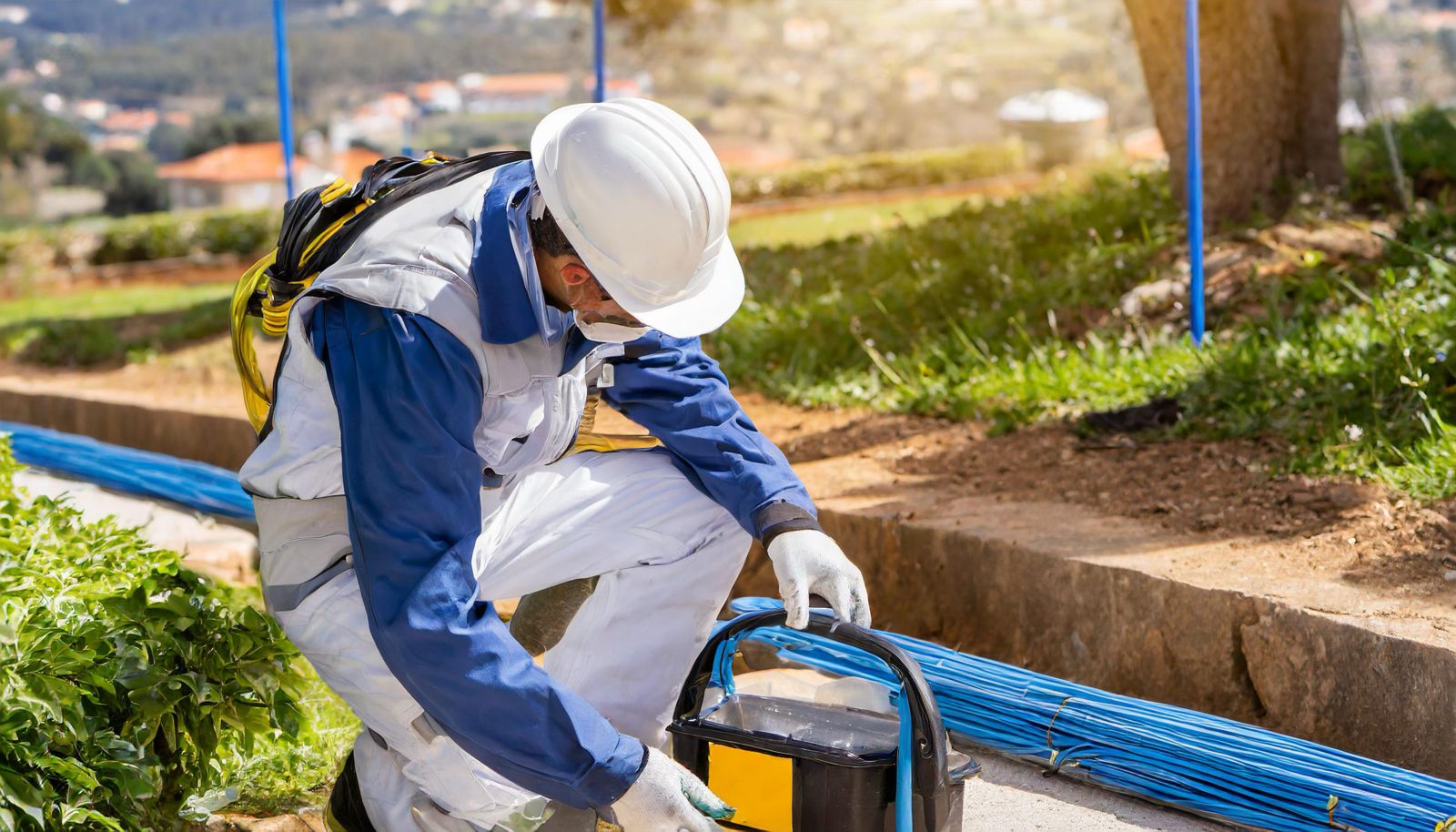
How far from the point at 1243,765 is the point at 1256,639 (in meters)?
0.44

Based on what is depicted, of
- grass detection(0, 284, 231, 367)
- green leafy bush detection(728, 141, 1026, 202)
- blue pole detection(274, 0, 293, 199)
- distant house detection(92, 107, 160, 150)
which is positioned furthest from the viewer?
distant house detection(92, 107, 160, 150)

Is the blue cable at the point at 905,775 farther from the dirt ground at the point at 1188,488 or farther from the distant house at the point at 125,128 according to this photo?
the distant house at the point at 125,128

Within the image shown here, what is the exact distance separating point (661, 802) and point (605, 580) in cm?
56

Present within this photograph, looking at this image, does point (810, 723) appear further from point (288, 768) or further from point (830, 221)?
point (830, 221)

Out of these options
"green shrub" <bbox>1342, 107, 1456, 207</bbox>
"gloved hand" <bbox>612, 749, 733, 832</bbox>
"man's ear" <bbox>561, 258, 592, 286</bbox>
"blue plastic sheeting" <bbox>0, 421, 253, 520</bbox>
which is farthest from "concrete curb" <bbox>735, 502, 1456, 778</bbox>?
"green shrub" <bbox>1342, 107, 1456, 207</bbox>

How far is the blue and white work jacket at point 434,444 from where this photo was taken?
1.92 metres

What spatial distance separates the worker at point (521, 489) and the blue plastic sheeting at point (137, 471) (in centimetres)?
238

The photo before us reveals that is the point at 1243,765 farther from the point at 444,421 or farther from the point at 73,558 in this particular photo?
the point at 73,558

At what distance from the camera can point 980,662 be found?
9.55 feet

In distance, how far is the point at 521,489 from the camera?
2.53 m

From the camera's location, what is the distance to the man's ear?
6.95 ft

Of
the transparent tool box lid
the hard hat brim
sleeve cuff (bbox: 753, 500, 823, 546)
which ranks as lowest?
the transparent tool box lid

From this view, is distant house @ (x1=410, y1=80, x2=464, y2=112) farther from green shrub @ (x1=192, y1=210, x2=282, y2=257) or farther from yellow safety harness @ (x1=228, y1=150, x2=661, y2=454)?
yellow safety harness @ (x1=228, y1=150, x2=661, y2=454)

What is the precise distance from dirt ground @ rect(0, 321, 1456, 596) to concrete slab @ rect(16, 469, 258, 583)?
4.55 ft
